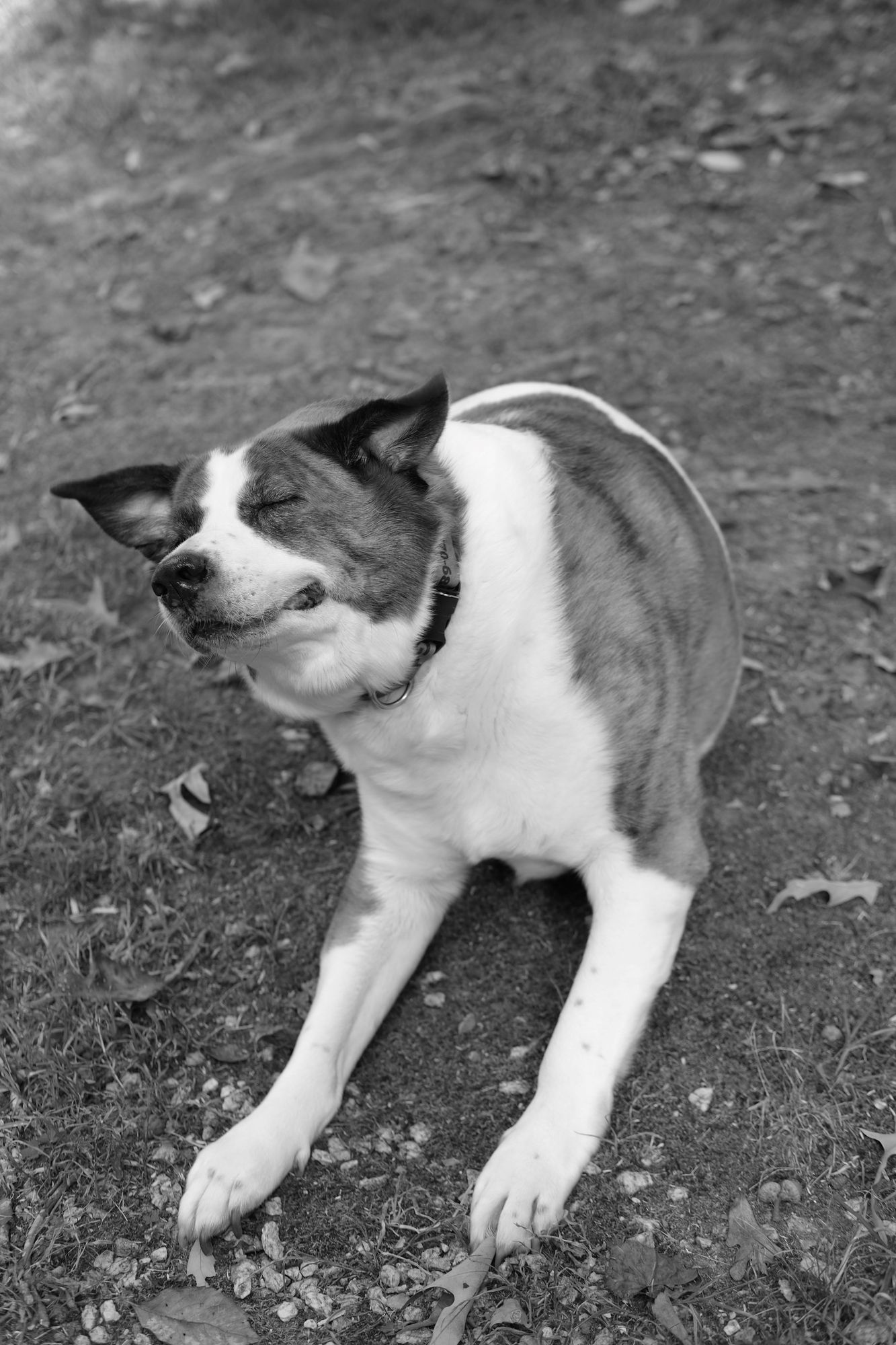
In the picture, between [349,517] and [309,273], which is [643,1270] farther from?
[309,273]

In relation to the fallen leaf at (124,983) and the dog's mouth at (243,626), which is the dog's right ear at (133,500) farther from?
the fallen leaf at (124,983)

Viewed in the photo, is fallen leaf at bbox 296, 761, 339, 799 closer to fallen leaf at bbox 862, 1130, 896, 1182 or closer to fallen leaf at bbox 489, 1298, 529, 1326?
fallen leaf at bbox 489, 1298, 529, 1326

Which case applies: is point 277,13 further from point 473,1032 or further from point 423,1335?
point 423,1335

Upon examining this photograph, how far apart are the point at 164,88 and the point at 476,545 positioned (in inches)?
266

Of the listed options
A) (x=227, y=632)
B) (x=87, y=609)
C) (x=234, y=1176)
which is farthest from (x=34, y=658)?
(x=234, y=1176)

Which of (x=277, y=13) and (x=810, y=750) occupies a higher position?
(x=277, y=13)

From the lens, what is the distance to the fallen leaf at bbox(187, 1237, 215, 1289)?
7.81 feet

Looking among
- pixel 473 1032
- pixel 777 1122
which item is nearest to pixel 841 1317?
pixel 777 1122

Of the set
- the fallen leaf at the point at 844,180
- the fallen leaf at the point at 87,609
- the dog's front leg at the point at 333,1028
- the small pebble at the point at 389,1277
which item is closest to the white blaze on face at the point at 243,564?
the dog's front leg at the point at 333,1028

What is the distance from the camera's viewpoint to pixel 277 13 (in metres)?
8.34

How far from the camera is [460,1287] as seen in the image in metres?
2.29

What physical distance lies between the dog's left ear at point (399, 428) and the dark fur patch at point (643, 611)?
0.47 metres

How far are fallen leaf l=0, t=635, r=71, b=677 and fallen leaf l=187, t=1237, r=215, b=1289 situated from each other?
211 centimetres

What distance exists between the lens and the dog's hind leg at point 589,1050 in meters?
2.39
